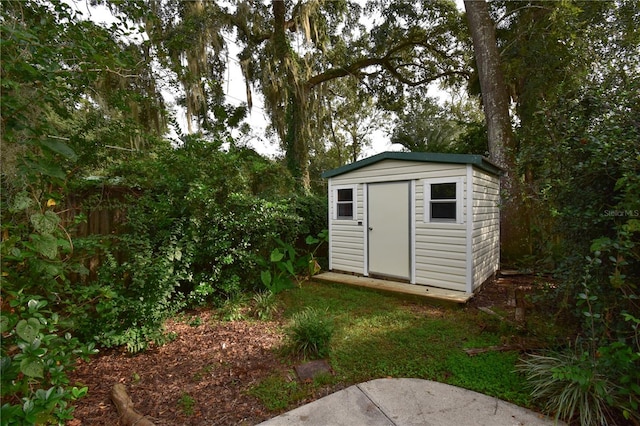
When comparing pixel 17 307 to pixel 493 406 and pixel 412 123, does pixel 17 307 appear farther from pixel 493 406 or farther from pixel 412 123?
pixel 412 123

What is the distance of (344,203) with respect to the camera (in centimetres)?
585

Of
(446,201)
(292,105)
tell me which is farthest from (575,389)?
Result: (292,105)

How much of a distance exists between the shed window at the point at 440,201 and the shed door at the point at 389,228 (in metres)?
0.33

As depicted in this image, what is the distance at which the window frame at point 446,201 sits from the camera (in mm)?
4305

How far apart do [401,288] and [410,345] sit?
165cm

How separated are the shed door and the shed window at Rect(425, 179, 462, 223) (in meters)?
0.33

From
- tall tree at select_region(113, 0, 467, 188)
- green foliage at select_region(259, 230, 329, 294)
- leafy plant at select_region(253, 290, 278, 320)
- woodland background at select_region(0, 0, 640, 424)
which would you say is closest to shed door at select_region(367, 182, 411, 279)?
green foliage at select_region(259, 230, 329, 294)

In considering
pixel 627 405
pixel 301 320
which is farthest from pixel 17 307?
pixel 627 405

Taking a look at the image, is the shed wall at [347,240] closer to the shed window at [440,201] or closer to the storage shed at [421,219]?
the storage shed at [421,219]

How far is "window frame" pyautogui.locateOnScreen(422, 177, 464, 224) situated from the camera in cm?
430

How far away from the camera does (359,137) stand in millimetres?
19766

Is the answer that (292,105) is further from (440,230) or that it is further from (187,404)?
(187,404)

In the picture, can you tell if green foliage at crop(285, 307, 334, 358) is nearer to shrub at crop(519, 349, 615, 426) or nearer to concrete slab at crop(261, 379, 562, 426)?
concrete slab at crop(261, 379, 562, 426)

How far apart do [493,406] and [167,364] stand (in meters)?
2.68
